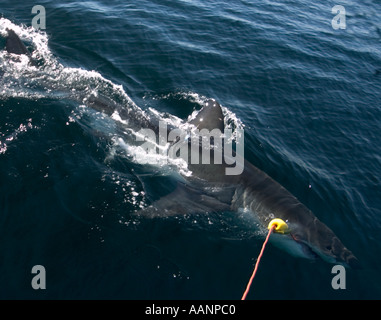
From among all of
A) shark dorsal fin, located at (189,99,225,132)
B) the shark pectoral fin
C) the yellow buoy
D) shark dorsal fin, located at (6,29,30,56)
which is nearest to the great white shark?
the shark pectoral fin

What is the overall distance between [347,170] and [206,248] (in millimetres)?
8575

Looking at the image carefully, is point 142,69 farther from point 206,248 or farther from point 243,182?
point 206,248

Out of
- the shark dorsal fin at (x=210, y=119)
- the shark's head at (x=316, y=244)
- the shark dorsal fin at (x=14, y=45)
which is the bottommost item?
the shark's head at (x=316, y=244)

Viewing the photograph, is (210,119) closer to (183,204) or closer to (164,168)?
(164,168)

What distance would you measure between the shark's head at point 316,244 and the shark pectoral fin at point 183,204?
2496 mm

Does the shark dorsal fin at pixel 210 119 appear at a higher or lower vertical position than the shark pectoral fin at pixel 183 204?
higher

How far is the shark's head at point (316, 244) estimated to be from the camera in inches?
447

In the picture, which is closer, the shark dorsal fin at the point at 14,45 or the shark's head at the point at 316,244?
the shark's head at the point at 316,244

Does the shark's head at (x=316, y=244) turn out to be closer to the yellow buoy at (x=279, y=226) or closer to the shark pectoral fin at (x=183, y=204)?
the yellow buoy at (x=279, y=226)

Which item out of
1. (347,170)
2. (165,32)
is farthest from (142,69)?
(347,170)

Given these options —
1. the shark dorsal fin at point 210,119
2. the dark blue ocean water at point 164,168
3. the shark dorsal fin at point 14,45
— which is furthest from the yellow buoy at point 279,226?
the shark dorsal fin at point 14,45

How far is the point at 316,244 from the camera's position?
1155 cm

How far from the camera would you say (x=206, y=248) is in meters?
11.4

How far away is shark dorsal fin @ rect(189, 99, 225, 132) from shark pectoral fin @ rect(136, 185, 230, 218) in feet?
11.5
